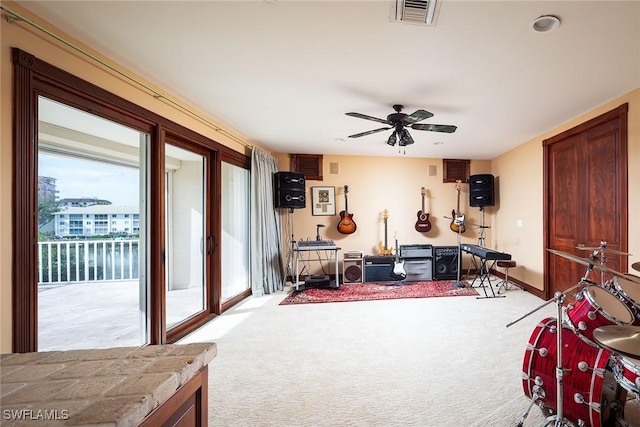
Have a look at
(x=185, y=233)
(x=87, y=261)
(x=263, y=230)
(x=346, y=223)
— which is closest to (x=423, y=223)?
(x=346, y=223)

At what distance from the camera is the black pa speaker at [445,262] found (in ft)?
16.6

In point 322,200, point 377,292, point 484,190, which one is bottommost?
point 377,292

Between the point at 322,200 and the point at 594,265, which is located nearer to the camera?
the point at 594,265

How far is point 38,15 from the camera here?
1.59 metres

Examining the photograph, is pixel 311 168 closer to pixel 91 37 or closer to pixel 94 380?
pixel 91 37

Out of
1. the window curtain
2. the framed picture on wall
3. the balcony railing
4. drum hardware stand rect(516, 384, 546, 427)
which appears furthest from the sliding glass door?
drum hardware stand rect(516, 384, 546, 427)

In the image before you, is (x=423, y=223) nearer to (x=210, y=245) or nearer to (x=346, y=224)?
(x=346, y=224)

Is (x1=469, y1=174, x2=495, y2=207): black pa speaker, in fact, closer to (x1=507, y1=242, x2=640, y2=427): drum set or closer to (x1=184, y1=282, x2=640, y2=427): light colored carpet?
(x1=184, y1=282, x2=640, y2=427): light colored carpet

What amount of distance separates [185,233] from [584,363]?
3.43 meters

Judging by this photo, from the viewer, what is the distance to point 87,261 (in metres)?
2.16

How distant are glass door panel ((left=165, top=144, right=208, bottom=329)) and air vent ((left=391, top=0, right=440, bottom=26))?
240cm

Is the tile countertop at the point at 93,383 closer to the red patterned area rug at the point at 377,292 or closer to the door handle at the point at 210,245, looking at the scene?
the door handle at the point at 210,245

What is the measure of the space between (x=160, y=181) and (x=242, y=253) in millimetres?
2046

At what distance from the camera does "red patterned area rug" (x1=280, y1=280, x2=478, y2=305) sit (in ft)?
13.4
